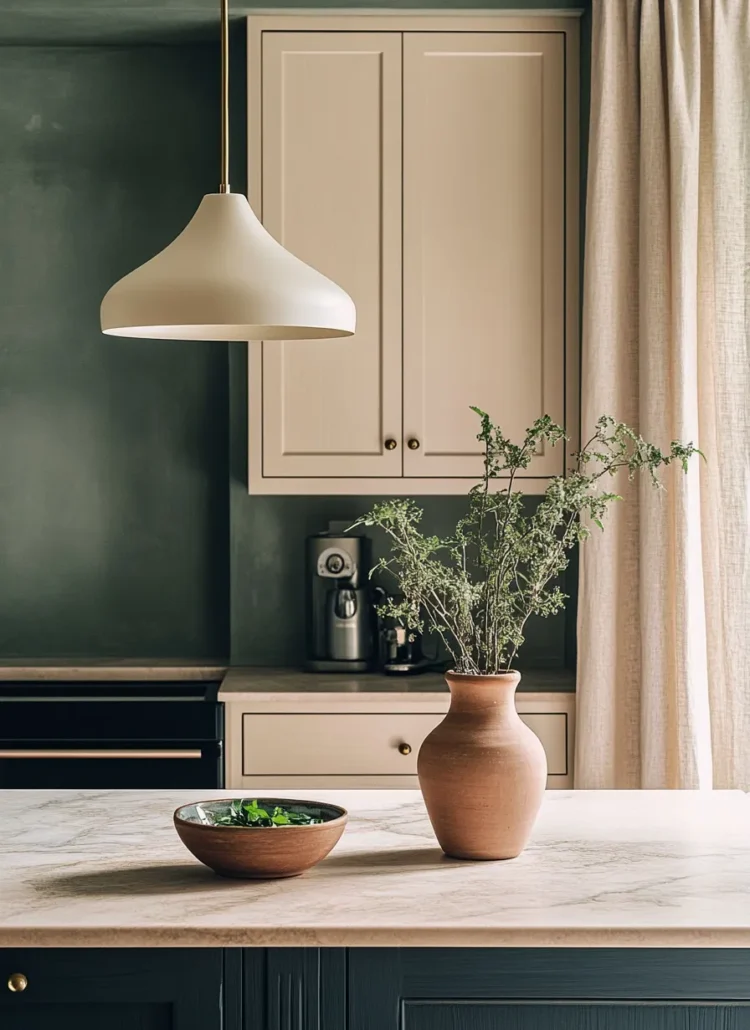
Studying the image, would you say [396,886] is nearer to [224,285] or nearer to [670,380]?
[224,285]

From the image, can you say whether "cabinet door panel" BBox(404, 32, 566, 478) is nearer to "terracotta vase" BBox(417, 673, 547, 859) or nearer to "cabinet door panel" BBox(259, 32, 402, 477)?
"cabinet door panel" BBox(259, 32, 402, 477)

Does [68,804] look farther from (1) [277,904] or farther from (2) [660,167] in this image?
(2) [660,167]

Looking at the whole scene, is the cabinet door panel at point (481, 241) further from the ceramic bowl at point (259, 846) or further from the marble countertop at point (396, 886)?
the ceramic bowl at point (259, 846)

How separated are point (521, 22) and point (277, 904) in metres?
2.65

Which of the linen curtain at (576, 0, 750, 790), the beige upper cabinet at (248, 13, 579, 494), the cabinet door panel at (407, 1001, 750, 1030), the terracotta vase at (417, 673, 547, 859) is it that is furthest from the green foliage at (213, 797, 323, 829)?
the beige upper cabinet at (248, 13, 579, 494)

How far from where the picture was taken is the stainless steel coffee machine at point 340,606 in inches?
136

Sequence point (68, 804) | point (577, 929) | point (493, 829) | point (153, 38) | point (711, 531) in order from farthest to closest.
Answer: point (153, 38) → point (711, 531) → point (68, 804) → point (493, 829) → point (577, 929)

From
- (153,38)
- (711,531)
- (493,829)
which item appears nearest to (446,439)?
(711,531)

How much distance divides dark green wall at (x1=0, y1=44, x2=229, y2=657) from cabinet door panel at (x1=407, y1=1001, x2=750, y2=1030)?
2.39 m

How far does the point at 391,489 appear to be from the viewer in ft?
11.0

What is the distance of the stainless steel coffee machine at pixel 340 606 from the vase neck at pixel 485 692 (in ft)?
5.84

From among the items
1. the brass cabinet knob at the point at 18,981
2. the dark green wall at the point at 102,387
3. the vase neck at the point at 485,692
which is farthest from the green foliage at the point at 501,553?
the dark green wall at the point at 102,387

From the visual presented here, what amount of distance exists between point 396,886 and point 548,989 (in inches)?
8.6

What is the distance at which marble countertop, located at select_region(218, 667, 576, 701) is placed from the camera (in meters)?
3.12
